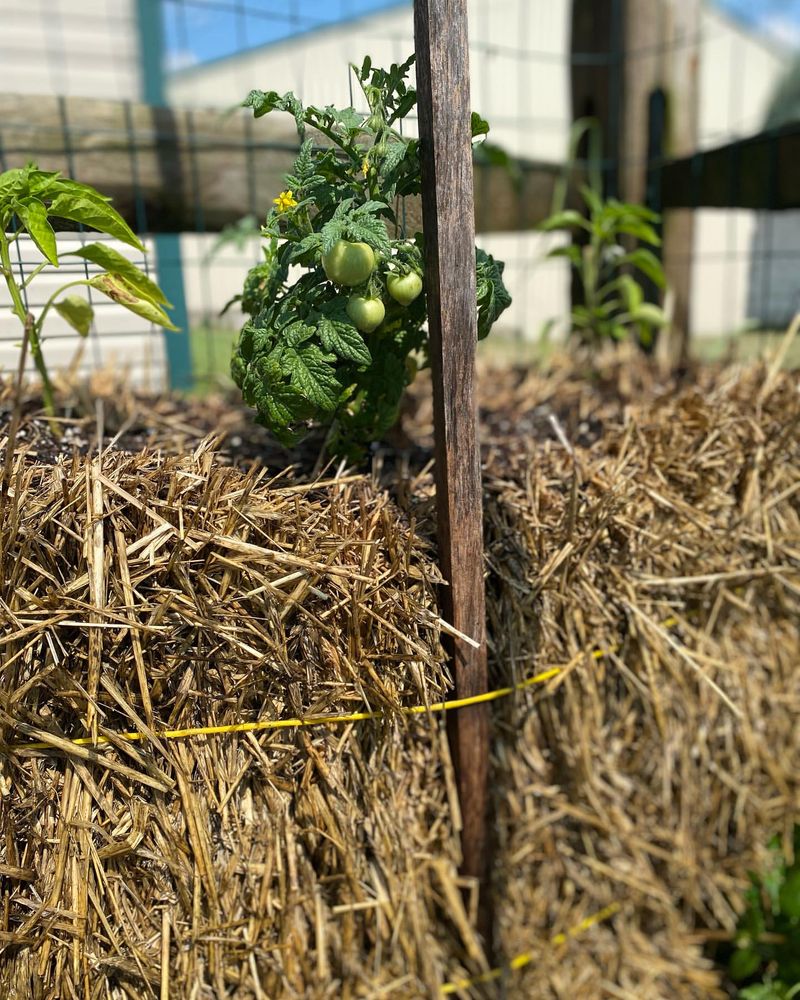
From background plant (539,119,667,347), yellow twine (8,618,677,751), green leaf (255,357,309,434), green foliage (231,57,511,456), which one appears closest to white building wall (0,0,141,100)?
background plant (539,119,667,347)

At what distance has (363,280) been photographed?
92 centimetres

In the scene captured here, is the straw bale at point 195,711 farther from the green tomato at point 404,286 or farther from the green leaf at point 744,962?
the green leaf at point 744,962

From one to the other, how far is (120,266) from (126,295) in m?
0.05

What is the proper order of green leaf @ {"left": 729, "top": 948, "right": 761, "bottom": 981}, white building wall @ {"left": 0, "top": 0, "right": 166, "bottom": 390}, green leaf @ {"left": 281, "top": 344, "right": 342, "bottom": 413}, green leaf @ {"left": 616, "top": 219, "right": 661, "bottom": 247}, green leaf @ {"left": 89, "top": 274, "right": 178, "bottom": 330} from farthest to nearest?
1. white building wall @ {"left": 0, "top": 0, "right": 166, "bottom": 390}
2. green leaf @ {"left": 616, "top": 219, "right": 661, "bottom": 247}
3. green leaf @ {"left": 729, "top": 948, "right": 761, "bottom": 981}
4. green leaf @ {"left": 89, "top": 274, "right": 178, "bottom": 330}
5. green leaf @ {"left": 281, "top": 344, "right": 342, "bottom": 413}

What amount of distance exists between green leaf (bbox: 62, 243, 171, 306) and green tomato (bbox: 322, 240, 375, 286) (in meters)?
0.31

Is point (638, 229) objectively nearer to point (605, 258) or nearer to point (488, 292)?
point (605, 258)

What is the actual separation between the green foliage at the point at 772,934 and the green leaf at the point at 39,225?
150 cm

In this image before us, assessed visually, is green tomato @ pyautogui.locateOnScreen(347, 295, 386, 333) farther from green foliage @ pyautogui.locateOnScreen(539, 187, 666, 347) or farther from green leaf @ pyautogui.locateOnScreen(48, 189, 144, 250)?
green foliage @ pyautogui.locateOnScreen(539, 187, 666, 347)

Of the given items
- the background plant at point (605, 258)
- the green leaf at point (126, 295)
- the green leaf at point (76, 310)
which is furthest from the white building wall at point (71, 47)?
the green leaf at point (126, 295)

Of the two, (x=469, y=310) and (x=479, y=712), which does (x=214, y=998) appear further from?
(x=469, y=310)

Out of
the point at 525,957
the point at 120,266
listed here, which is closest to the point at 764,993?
the point at 525,957

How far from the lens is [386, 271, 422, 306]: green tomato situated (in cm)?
94

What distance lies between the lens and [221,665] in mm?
927

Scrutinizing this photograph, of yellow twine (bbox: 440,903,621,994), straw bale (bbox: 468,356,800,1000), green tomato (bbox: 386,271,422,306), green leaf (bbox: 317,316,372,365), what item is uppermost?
green tomato (bbox: 386,271,422,306)
